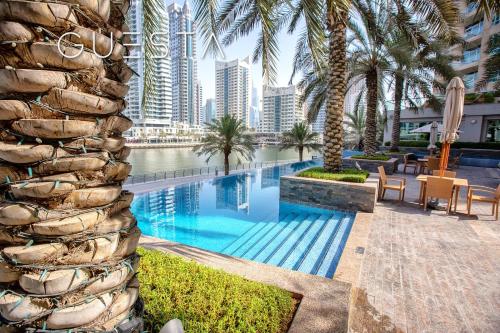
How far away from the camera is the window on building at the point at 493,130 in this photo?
21.5m

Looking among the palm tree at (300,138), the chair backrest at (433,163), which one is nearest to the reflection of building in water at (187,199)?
the chair backrest at (433,163)

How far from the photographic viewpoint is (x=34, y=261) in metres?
1.30

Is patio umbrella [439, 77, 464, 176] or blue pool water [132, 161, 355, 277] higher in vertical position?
patio umbrella [439, 77, 464, 176]

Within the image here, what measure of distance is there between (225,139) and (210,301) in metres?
16.4

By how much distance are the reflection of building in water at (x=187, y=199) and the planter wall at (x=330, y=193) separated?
3.78 m

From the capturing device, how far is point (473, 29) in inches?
1099

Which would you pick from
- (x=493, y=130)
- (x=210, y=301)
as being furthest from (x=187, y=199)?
(x=493, y=130)

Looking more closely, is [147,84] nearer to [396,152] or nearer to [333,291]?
[333,291]

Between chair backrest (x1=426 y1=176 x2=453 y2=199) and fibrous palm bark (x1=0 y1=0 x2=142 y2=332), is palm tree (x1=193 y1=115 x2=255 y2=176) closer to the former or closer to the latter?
chair backrest (x1=426 y1=176 x2=453 y2=199)

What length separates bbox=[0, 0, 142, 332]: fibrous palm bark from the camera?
1273 mm

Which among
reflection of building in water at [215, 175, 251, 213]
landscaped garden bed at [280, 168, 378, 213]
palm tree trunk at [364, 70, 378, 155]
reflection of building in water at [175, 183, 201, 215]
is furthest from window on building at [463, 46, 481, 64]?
reflection of building in water at [175, 183, 201, 215]

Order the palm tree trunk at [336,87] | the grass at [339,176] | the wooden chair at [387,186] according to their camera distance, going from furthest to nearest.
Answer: the palm tree trunk at [336,87] < the grass at [339,176] < the wooden chair at [387,186]

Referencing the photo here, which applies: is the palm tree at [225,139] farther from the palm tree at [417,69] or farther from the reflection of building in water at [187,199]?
the palm tree at [417,69]

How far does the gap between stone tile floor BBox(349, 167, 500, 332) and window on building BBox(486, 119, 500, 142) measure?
2105cm
